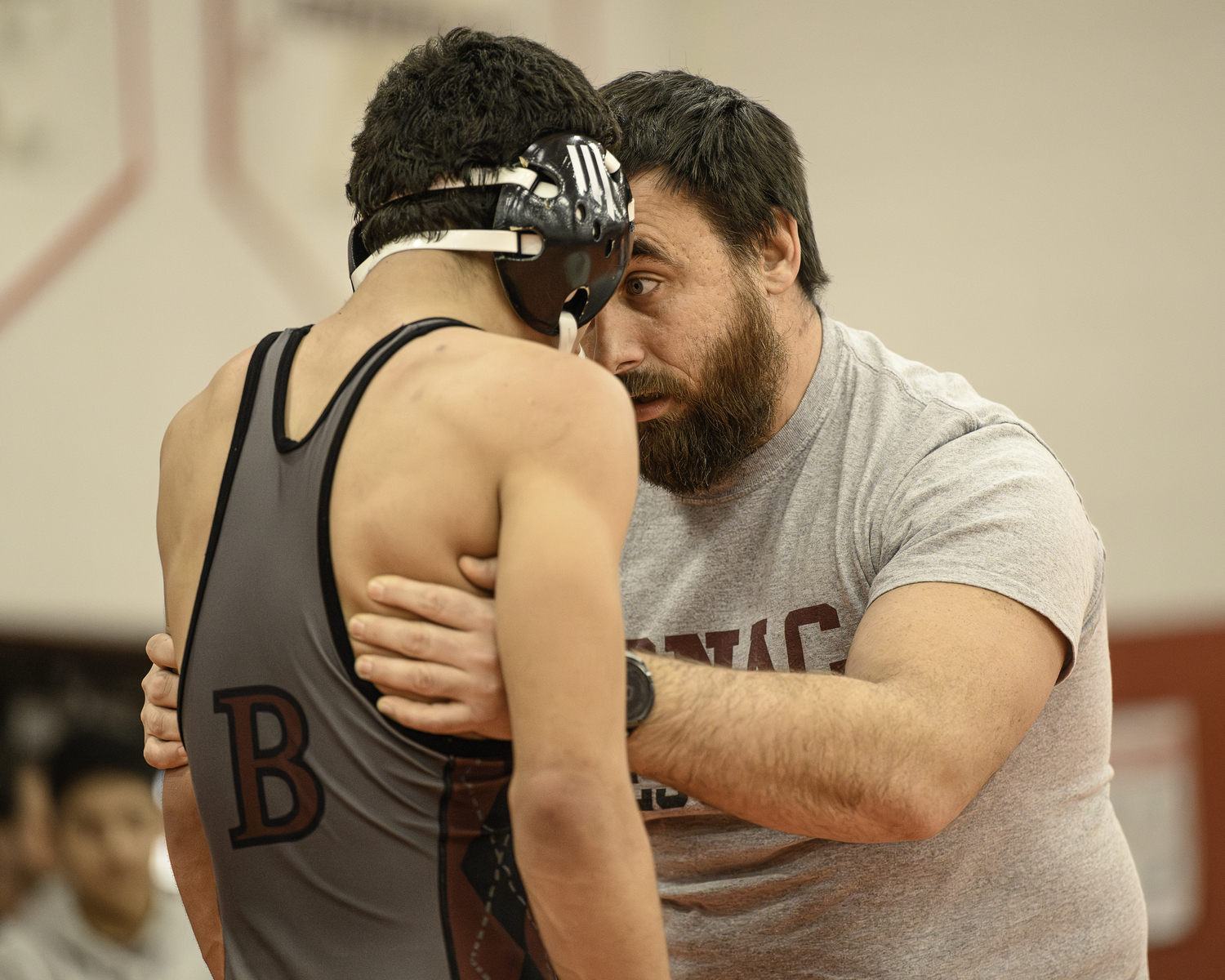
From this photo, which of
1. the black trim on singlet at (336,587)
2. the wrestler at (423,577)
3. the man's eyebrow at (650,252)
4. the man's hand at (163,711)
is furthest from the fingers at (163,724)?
the man's eyebrow at (650,252)

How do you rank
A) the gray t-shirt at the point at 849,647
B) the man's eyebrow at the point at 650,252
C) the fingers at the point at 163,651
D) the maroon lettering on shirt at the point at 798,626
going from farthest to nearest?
the man's eyebrow at the point at 650,252
the maroon lettering on shirt at the point at 798,626
the gray t-shirt at the point at 849,647
the fingers at the point at 163,651

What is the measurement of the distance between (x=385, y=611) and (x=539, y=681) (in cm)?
19

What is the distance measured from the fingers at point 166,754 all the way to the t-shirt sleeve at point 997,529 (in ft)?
3.48

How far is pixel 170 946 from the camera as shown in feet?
13.0

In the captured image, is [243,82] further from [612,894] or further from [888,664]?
[612,894]

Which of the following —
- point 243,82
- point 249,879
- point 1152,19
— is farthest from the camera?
point 1152,19

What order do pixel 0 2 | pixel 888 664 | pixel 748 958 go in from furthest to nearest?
pixel 0 2
pixel 748 958
pixel 888 664

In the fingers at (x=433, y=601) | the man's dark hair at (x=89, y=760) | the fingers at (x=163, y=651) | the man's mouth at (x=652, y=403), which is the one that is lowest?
the man's dark hair at (x=89, y=760)

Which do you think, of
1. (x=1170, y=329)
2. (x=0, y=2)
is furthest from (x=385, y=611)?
(x=1170, y=329)

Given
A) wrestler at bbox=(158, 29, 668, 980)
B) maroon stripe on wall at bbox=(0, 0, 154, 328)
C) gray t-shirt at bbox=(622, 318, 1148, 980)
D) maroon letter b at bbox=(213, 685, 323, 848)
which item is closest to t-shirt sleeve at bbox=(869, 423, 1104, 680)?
gray t-shirt at bbox=(622, 318, 1148, 980)

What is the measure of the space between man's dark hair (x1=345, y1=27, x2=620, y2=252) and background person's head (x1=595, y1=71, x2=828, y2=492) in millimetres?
732

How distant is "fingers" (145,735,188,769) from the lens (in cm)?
173

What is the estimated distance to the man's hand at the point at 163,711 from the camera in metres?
1.72

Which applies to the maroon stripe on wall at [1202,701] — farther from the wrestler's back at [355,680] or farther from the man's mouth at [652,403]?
the wrestler's back at [355,680]
